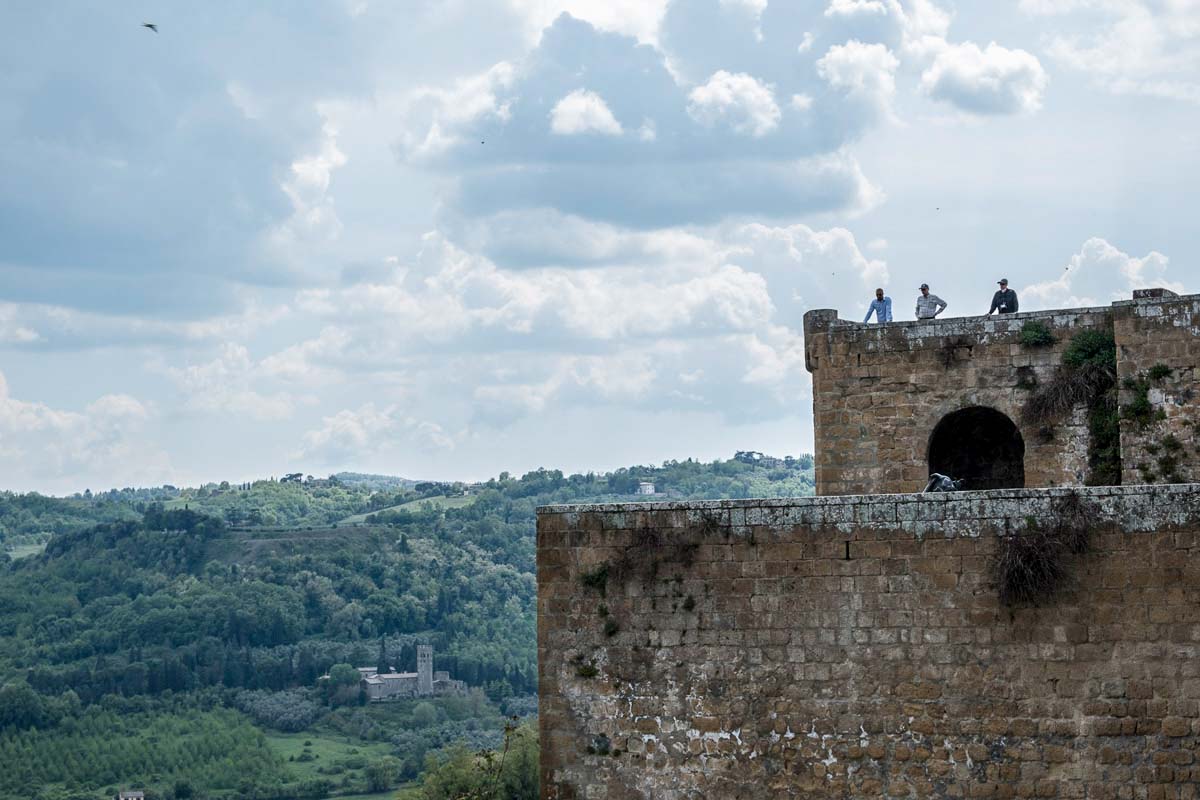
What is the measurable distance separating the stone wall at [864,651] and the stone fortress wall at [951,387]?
14.7 feet

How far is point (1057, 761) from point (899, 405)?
6613mm

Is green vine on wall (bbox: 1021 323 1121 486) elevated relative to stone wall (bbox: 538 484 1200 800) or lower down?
elevated

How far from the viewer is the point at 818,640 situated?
600 inches

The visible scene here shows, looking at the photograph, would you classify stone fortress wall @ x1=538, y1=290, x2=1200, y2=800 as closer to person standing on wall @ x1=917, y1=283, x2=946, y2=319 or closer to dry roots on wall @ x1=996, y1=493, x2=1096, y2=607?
dry roots on wall @ x1=996, y1=493, x2=1096, y2=607

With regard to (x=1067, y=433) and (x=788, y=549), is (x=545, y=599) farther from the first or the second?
(x=1067, y=433)

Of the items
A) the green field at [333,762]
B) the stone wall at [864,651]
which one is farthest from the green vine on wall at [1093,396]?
the green field at [333,762]

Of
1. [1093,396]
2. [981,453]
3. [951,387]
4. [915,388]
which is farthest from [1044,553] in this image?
[981,453]

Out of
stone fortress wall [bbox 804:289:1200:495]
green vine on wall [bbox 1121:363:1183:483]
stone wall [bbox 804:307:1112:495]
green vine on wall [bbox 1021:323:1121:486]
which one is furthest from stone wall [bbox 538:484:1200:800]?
stone wall [bbox 804:307:1112:495]

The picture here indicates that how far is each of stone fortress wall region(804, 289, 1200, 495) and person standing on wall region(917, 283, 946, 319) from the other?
108cm

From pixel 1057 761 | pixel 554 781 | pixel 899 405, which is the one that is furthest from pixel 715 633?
pixel 899 405

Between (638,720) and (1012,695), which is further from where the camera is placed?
(638,720)

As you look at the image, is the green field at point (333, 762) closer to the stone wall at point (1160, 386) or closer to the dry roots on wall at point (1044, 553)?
the stone wall at point (1160, 386)

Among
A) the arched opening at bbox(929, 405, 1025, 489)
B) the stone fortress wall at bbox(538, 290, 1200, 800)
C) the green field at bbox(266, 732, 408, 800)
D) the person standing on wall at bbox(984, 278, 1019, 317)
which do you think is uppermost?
the person standing on wall at bbox(984, 278, 1019, 317)

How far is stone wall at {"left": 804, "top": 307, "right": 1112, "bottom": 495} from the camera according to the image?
19812 mm
